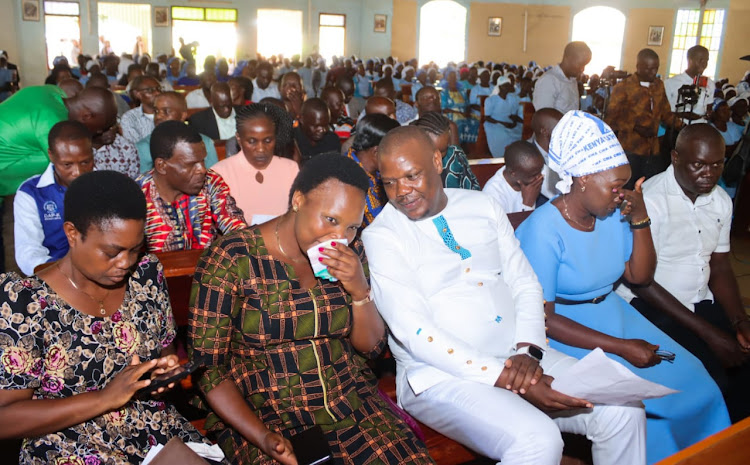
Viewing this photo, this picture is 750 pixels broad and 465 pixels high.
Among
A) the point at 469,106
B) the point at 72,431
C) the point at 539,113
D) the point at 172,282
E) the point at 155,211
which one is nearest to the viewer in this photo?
the point at 72,431

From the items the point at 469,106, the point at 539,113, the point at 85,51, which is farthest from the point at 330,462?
the point at 85,51

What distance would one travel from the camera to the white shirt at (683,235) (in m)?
3.14

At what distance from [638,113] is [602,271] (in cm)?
413

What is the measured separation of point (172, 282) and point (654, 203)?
2.30 m

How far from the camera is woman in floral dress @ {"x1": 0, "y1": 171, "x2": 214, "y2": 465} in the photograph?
5.46ft

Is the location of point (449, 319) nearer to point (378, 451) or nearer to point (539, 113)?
point (378, 451)

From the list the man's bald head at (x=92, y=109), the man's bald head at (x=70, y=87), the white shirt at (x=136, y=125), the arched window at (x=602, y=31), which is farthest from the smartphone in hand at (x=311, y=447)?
the arched window at (x=602, y=31)

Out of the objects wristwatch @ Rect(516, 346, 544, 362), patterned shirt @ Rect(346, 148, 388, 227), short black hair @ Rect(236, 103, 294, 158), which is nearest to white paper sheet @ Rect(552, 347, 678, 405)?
wristwatch @ Rect(516, 346, 544, 362)

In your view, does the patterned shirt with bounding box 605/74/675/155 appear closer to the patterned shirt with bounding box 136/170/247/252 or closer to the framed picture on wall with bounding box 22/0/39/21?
the patterned shirt with bounding box 136/170/247/252

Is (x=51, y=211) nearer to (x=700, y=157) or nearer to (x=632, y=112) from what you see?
(x=700, y=157)

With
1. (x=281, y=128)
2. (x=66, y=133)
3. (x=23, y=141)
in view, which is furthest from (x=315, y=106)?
(x=66, y=133)

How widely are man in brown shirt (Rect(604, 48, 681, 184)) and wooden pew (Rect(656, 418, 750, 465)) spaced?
4.62 m

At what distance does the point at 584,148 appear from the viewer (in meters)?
2.50

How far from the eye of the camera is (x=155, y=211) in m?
3.00
